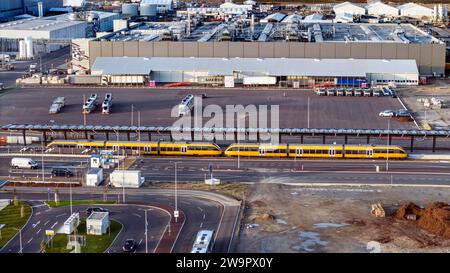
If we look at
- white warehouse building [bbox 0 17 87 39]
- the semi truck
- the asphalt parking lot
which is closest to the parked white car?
the asphalt parking lot

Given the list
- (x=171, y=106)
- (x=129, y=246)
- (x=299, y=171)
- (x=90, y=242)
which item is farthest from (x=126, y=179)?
(x=171, y=106)

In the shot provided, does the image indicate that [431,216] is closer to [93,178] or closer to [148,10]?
[93,178]

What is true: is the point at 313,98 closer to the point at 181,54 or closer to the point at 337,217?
the point at 181,54

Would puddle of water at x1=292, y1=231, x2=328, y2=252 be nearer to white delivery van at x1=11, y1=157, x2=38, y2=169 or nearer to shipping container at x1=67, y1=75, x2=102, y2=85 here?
white delivery van at x1=11, y1=157, x2=38, y2=169

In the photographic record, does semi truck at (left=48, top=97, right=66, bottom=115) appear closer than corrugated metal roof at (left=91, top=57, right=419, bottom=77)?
Yes

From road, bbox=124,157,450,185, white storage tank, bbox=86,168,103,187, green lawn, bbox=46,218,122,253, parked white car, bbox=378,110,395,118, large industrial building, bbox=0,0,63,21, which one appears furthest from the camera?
large industrial building, bbox=0,0,63,21

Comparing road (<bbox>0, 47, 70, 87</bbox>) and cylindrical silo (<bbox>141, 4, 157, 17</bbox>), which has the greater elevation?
cylindrical silo (<bbox>141, 4, 157, 17</bbox>)
